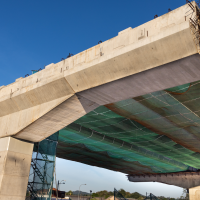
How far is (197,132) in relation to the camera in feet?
92.3

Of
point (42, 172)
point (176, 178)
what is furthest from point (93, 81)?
point (176, 178)

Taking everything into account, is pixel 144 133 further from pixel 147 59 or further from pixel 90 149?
pixel 147 59

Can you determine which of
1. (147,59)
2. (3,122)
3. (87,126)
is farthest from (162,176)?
(147,59)

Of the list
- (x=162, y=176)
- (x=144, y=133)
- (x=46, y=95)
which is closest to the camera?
(x=46, y=95)

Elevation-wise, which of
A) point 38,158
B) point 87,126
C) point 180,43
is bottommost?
point 38,158

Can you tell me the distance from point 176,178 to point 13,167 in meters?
61.9

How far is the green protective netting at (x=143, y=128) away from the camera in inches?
809

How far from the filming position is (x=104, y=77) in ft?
40.9

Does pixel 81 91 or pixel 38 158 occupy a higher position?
pixel 81 91

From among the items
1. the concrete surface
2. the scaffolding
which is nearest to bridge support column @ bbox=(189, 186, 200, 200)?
the scaffolding

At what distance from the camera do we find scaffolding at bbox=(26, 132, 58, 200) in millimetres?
21359

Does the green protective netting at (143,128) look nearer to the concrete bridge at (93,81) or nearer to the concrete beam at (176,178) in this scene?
the concrete bridge at (93,81)

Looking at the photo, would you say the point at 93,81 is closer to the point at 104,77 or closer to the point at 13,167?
the point at 104,77

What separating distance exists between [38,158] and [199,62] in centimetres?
1819
